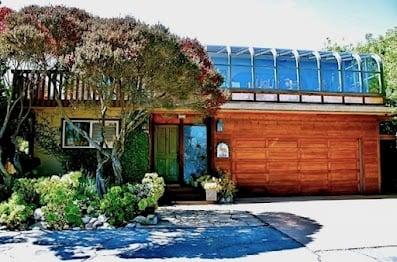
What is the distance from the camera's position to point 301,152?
14.0m

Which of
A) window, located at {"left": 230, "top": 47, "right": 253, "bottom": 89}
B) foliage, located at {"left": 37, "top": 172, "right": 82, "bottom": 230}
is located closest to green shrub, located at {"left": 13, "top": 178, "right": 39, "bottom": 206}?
foliage, located at {"left": 37, "top": 172, "right": 82, "bottom": 230}

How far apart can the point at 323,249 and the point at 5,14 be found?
8379 millimetres

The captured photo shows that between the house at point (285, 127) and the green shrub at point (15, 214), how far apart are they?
4.62m

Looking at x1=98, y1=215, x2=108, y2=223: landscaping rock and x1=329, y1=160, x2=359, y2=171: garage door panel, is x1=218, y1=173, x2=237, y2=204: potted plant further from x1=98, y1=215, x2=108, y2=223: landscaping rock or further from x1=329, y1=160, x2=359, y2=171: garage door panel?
x1=98, y1=215, x2=108, y2=223: landscaping rock

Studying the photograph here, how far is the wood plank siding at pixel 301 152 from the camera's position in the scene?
13555mm

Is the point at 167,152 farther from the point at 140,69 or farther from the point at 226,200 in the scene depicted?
the point at 140,69

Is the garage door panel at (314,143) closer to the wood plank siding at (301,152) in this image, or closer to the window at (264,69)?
the wood plank siding at (301,152)

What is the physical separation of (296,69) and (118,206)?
28.5ft

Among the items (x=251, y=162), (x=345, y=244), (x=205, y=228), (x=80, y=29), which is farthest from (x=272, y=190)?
(x=80, y=29)

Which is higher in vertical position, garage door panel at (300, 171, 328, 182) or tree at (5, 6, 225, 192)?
tree at (5, 6, 225, 192)

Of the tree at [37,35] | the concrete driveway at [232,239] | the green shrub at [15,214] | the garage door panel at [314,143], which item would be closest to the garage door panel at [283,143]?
the garage door panel at [314,143]

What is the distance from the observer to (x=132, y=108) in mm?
9422

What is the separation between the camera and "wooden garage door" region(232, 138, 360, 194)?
44.7ft

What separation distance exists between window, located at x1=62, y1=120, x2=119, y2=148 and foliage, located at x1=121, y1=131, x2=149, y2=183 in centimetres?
64
